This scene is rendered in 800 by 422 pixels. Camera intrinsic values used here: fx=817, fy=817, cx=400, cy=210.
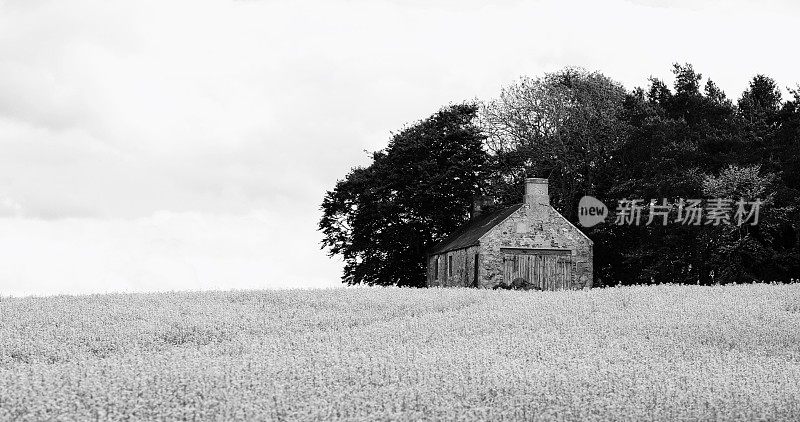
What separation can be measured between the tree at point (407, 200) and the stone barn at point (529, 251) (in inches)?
283

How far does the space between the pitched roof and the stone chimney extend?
0.64 meters

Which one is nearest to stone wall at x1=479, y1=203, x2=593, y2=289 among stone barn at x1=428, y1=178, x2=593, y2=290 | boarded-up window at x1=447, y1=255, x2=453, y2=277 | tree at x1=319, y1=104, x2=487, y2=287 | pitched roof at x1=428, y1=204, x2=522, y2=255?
stone barn at x1=428, y1=178, x2=593, y2=290

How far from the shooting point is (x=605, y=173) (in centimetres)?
5169

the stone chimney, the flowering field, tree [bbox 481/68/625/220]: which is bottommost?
the flowering field

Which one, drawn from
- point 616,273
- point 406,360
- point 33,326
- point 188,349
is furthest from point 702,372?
point 616,273

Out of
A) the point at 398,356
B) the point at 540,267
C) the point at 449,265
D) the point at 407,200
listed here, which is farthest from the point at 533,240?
the point at 398,356

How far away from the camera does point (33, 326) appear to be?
58.2 ft

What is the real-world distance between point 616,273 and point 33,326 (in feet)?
127

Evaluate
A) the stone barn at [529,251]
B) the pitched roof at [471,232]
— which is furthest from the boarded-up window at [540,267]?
the pitched roof at [471,232]

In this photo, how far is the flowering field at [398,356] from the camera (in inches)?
399

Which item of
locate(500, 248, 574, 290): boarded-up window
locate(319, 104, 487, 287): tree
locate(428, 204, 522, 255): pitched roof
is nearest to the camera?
locate(500, 248, 574, 290): boarded-up window

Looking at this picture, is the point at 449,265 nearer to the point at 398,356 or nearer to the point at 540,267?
the point at 540,267

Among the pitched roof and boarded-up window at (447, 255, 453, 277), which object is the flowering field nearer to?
the pitched roof

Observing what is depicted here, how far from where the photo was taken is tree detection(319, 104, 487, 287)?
158ft
